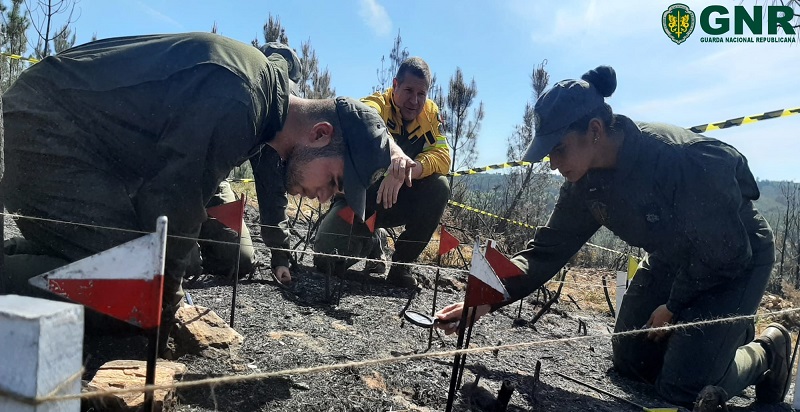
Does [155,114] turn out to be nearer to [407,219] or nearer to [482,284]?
[482,284]

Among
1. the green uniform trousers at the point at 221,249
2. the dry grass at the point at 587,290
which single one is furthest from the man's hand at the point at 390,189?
the dry grass at the point at 587,290

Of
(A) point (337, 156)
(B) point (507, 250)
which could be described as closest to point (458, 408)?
(A) point (337, 156)

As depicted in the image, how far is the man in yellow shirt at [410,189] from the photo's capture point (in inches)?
187

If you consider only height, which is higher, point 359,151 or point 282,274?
point 359,151

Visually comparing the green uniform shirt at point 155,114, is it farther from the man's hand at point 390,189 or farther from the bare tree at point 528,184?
the bare tree at point 528,184

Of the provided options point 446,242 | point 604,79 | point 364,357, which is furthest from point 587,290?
point 364,357

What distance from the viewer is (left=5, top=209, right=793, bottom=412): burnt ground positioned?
2.24 m

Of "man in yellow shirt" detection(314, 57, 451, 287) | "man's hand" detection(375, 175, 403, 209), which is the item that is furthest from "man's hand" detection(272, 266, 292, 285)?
"man in yellow shirt" detection(314, 57, 451, 287)

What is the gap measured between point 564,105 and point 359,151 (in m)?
1.43

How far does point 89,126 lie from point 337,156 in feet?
3.27

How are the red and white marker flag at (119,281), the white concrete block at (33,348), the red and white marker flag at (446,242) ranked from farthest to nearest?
the red and white marker flag at (446,242)
the red and white marker flag at (119,281)
the white concrete block at (33,348)

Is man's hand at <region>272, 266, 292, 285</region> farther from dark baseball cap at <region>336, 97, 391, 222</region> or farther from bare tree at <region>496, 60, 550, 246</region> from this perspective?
bare tree at <region>496, 60, 550, 246</region>

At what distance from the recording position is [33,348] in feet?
3.15

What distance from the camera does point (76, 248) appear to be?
7.32 feet
